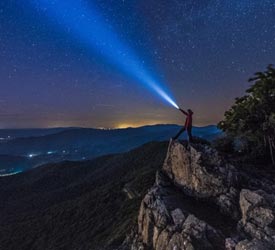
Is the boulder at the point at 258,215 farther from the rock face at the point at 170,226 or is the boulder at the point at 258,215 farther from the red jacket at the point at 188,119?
the red jacket at the point at 188,119

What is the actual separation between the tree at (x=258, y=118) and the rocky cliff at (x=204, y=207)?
6.73m

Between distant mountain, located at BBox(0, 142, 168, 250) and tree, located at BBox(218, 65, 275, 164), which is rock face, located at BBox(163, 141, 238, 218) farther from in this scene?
distant mountain, located at BBox(0, 142, 168, 250)

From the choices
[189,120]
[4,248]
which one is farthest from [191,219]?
[4,248]

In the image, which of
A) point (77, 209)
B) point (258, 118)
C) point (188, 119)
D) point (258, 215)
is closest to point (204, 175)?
point (188, 119)

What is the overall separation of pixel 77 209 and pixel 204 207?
64.9 meters

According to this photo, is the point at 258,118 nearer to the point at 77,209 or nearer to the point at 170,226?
the point at 170,226

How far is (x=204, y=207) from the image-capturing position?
2270 centimetres

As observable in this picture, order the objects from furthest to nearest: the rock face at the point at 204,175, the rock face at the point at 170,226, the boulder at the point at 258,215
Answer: the rock face at the point at 204,175
the rock face at the point at 170,226
the boulder at the point at 258,215

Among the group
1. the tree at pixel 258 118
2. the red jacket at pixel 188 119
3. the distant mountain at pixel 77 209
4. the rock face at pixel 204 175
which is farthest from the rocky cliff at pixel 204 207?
the distant mountain at pixel 77 209

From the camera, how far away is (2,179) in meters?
186

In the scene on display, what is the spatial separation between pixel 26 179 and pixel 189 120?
167378mm

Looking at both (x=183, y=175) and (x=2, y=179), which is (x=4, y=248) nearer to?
(x=183, y=175)

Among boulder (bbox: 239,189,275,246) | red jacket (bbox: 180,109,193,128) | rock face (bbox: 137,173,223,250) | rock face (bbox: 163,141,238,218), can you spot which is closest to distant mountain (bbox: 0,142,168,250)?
rock face (bbox: 137,173,223,250)

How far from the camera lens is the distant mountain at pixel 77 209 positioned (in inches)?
2168
